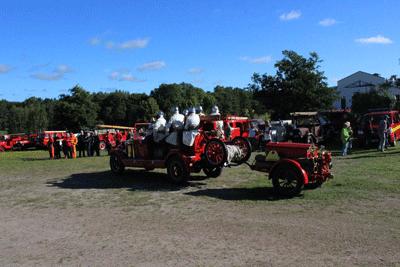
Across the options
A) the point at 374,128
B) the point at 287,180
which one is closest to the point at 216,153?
the point at 287,180

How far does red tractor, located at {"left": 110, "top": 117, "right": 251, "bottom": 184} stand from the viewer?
1143cm

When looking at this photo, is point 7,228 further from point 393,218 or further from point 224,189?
point 393,218

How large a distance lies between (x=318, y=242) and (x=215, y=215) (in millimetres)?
2398

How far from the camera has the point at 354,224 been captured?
706 centimetres

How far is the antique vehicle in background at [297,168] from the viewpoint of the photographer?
9.26 metres

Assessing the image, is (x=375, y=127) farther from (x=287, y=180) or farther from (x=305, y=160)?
(x=287, y=180)

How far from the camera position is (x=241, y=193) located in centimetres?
1020

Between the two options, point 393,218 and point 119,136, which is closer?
point 393,218

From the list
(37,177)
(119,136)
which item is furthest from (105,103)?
(37,177)

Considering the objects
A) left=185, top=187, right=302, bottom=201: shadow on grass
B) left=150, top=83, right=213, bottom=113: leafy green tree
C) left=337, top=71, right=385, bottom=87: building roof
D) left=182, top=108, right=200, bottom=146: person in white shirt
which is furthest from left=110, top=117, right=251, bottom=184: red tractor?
left=337, top=71, right=385, bottom=87: building roof

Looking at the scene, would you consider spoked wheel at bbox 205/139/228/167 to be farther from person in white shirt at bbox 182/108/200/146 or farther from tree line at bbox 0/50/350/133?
tree line at bbox 0/50/350/133

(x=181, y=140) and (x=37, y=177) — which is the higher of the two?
(x=181, y=140)

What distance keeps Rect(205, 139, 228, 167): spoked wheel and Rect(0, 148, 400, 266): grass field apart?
25.1 inches

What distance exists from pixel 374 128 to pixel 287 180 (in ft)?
47.4
